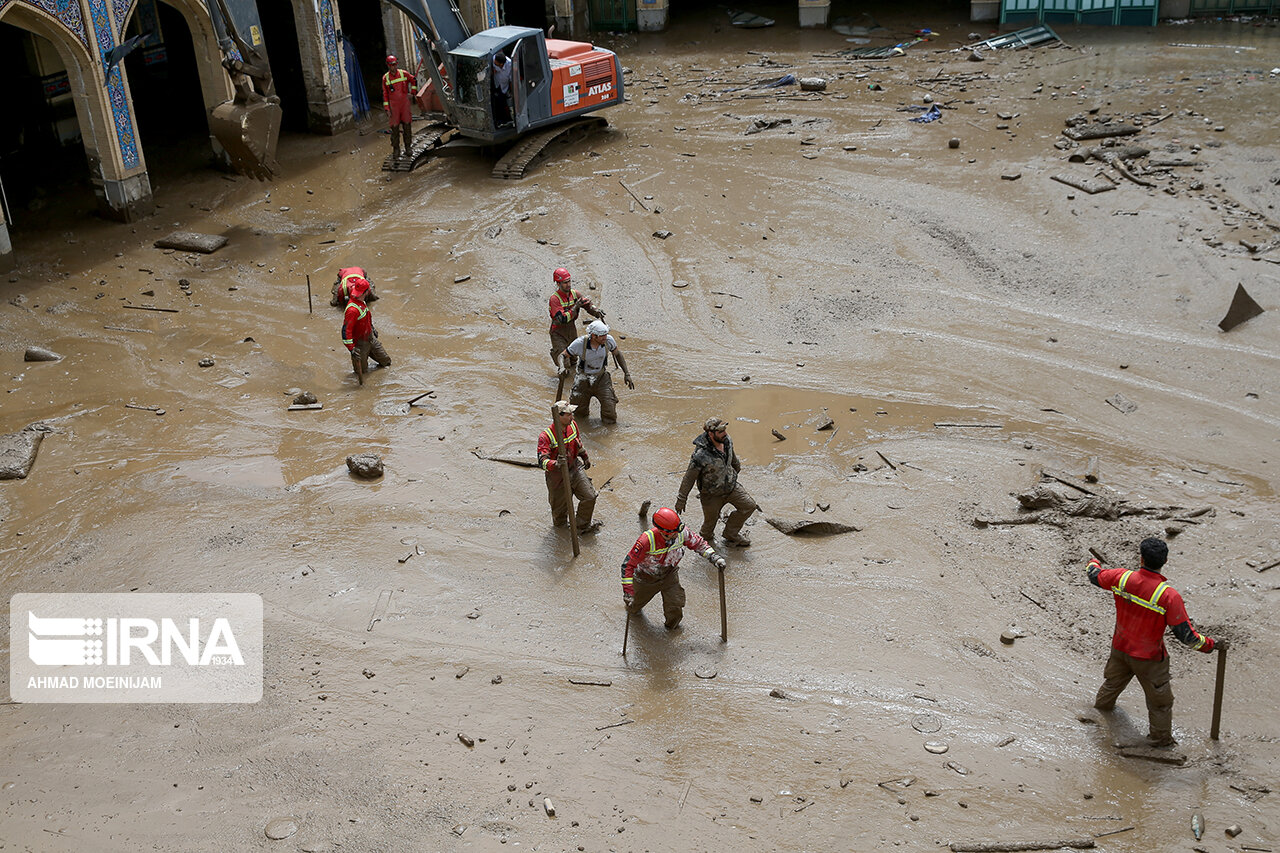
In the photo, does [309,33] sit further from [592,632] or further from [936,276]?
[592,632]

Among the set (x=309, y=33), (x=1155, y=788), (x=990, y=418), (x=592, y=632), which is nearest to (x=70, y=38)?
(x=309, y=33)

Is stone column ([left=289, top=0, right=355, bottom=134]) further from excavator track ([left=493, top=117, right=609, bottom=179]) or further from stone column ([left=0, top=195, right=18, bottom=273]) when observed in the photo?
stone column ([left=0, top=195, right=18, bottom=273])

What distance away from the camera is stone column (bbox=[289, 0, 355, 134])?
2189 centimetres

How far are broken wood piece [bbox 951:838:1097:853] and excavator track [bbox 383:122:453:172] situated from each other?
1692 cm

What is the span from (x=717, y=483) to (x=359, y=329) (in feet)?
18.9

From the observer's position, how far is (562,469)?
10.3m

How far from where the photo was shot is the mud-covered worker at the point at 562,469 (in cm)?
1047

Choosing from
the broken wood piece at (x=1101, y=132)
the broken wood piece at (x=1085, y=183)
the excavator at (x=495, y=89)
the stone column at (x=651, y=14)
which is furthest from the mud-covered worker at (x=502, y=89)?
the stone column at (x=651, y=14)

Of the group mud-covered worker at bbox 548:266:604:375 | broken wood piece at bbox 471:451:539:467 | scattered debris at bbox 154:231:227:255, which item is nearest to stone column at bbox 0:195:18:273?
scattered debris at bbox 154:231:227:255

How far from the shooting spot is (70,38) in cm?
1719

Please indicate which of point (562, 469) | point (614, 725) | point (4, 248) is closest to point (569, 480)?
point (562, 469)

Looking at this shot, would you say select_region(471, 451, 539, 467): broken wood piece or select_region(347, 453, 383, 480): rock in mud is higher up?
select_region(347, 453, 383, 480): rock in mud

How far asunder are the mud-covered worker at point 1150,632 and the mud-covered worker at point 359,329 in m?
9.27

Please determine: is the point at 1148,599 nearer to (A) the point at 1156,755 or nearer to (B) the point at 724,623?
(A) the point at 1156,755
